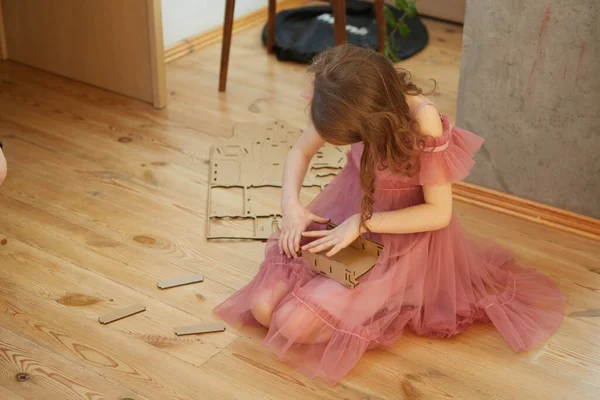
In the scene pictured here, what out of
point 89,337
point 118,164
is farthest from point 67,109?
point 89,337

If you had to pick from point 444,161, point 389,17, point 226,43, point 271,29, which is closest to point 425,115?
point 444,161

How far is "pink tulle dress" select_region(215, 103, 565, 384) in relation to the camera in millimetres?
1627

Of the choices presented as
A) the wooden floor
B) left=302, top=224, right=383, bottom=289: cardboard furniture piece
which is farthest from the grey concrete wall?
left=302, top=224, right=383, bottom=289: cardboard furniture piece

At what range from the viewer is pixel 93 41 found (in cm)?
270

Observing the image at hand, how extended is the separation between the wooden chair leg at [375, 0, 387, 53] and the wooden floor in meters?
0.32

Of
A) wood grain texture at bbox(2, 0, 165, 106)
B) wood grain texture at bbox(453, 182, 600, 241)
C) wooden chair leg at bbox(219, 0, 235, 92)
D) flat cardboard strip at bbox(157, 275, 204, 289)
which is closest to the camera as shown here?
flat cardboard strip at bbox(157, 275, 204, 289)

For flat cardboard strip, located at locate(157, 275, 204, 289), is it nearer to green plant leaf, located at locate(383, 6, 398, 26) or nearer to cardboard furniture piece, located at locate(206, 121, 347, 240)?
cardboard furniture piece, located at locate(206, 121, 347, 240)

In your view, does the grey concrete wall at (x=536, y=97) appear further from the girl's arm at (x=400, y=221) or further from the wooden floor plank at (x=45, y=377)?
the wooden floor plank at (x=45, y=377)

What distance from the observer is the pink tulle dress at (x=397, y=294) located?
1.63 m

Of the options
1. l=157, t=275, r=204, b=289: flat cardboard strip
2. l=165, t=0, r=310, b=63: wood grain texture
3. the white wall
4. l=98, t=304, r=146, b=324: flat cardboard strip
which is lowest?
l=157, t=275, r=204, b=289: flat cardboard strip

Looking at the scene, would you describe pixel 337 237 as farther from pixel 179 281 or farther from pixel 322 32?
pixel 322 32

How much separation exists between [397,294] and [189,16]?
173cm

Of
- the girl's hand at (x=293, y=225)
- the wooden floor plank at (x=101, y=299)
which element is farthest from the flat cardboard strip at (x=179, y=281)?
the girl's hand at (x=293, y=225)

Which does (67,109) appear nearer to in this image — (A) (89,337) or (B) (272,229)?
(B) (272,229)
